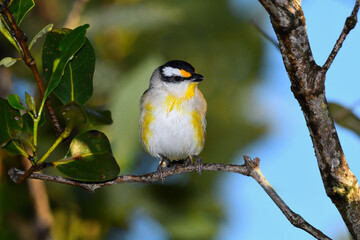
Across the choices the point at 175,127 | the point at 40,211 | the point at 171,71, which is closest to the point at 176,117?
the point at 175,127

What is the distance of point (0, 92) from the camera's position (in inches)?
109

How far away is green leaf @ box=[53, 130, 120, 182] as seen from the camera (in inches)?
60.2

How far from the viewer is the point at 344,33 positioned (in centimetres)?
129

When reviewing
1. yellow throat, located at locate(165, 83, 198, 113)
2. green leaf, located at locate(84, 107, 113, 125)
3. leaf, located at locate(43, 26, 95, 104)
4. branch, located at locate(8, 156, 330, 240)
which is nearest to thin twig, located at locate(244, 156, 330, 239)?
branch, located at locate(8, 156, 330, 240)

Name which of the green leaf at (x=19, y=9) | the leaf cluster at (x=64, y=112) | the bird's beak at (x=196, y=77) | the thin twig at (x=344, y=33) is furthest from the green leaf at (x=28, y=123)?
the bird's beak at (x=196, y=77)

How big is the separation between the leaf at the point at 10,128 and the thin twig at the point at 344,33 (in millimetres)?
871

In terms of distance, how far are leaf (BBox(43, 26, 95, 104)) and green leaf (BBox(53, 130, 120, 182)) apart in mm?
156

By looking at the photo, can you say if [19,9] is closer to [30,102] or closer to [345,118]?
[30,102]

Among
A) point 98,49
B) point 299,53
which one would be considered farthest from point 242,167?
point 98,49

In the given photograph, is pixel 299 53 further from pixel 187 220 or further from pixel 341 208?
pixel 187 220

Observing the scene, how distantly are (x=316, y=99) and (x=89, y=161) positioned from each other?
0.68m

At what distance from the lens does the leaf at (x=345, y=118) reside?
1751 millimetres

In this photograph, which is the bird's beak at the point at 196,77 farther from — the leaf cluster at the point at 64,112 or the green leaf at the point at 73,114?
the green leaf at the point at 73,114

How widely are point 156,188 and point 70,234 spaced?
1.89 feet
